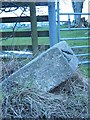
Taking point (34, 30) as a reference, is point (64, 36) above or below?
below

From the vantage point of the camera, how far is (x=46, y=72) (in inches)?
129

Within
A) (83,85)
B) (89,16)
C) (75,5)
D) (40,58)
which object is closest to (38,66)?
(40,58)

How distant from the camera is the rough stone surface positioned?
317cm

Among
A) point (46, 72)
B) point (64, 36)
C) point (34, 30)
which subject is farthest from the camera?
point (64, 36)

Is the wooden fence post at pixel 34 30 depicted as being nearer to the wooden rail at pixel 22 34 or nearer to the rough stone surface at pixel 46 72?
the wooden rail at pixel 22 34

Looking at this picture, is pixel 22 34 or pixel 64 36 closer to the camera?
pixel 22 34

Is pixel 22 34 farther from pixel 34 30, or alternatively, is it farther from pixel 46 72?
pixel 46 72

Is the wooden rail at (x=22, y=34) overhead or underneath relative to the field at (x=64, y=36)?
overhead

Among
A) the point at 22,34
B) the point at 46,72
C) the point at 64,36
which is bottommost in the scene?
the point at 46,72

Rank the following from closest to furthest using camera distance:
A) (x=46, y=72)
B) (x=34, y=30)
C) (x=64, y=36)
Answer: (x=46, y=72), (x=34, y=30), (x=64, y=36)

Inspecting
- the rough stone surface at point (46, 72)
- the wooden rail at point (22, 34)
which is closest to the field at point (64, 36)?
the wooden rail at point (22, 34)

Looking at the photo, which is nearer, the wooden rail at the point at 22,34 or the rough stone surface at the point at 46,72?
the rough stone surface at the point at 46,72

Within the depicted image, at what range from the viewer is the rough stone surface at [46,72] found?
10.4 feet

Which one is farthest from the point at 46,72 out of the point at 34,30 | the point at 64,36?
the point at 64,36
